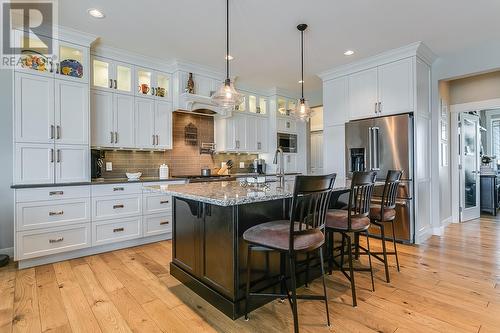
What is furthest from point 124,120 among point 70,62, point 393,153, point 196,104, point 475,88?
point 475,88

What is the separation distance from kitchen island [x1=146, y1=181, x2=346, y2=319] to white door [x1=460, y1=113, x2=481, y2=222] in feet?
14.1

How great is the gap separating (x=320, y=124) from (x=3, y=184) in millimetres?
6940

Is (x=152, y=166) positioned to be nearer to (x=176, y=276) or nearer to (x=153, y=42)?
(x=153, y=42)

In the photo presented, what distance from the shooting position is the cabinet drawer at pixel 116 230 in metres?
3.36

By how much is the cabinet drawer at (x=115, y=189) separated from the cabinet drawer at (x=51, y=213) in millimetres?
152

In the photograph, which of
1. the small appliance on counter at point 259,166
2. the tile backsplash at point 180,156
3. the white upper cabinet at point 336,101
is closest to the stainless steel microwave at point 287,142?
the small appliance on counter at point 259,166

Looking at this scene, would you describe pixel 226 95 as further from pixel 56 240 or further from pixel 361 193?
pixel 56 240

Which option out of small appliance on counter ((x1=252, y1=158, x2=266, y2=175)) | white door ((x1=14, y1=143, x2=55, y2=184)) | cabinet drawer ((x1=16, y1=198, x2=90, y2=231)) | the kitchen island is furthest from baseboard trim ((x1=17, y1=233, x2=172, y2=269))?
small appliance on counter ((x1=252, y1=158, x2=266, y2=175))

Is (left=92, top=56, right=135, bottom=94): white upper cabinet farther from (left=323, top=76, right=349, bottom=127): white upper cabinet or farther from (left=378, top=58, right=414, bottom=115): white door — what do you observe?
(left=378, top=58, right=414, bottom=115): white door

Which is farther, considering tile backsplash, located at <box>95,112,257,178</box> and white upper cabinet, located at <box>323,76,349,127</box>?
white upper cabinet, located at <box>323,76,349,127</box>

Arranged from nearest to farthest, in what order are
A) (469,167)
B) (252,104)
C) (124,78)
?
(124,78)
(469,167)
(252,104)

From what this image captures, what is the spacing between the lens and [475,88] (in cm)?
459

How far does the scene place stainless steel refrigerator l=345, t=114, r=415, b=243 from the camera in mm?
3688

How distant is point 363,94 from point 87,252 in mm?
4566
